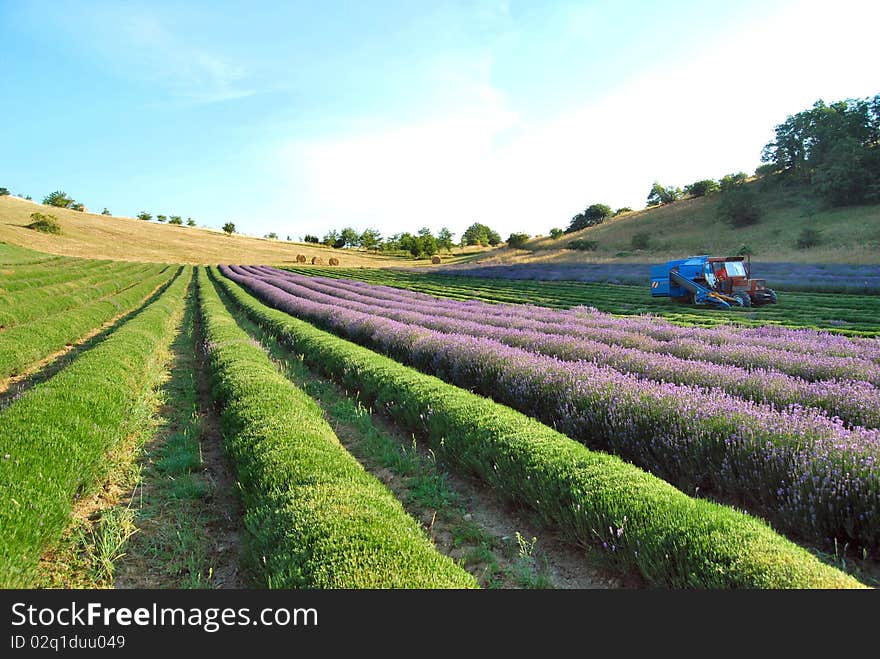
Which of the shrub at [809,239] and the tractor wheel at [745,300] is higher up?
the shrub at [809,239]

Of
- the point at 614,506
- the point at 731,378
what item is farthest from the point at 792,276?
the point at 614,506

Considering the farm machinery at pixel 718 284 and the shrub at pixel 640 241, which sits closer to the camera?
the farm machinery at pixel 718 284

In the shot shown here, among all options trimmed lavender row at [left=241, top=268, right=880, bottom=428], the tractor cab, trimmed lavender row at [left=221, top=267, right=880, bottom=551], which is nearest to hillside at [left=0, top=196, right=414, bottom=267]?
the tractor cab

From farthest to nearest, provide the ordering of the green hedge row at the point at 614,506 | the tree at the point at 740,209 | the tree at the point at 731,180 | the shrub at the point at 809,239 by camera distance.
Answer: the tree at the point at 731,180, the tree at the point at 740,209, the shrub at the point at 809,239, the green hedge row at the point at 614,506

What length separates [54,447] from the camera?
422cm

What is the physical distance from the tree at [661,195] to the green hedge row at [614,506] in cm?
10427

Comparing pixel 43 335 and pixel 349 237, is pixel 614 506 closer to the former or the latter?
pixel 43 335

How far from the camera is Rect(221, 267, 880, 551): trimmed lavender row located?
326 cm

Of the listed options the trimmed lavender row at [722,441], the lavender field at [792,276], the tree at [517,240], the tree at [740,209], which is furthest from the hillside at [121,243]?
the trimmed lavender row at [722,441]

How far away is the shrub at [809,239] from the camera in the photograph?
4334cm

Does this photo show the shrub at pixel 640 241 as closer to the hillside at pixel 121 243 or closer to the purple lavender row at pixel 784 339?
the hillside at pixel 121 243

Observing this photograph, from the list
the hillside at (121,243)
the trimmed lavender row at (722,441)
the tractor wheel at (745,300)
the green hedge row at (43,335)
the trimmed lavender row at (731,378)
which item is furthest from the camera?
the hillside at (121,243)

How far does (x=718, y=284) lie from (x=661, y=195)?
90842 mm

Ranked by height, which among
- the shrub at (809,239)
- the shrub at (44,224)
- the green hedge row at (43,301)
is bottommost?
the green hedge row at (43,301)
